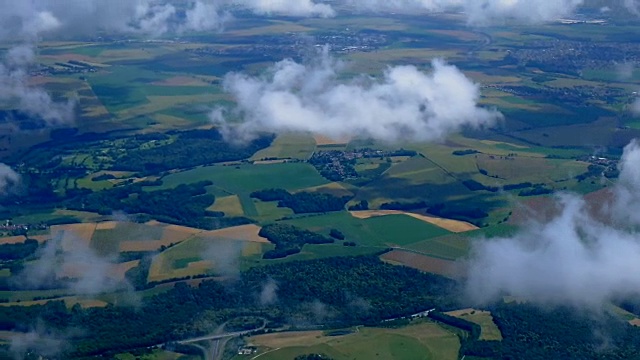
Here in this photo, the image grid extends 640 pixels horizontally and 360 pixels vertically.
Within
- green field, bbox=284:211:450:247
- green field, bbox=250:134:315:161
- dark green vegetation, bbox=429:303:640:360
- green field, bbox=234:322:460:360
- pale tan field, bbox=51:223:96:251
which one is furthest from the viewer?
green field, bbox=250:134:315:161

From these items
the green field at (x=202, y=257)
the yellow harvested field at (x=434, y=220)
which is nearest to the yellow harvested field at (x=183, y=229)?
the green field at (x=202, y=257)

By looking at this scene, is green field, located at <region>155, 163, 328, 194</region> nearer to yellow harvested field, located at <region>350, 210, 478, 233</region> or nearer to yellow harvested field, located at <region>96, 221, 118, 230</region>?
yellow harvested field, located at <region>350, 210, 478, 233</region>

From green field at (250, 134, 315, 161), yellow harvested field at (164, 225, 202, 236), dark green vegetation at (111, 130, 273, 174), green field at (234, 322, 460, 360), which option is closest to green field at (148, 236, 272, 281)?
yellow harvested field at (164, 225, 202, 236)

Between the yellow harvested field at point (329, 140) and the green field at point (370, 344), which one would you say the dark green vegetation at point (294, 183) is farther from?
the green field at point (370, 344)

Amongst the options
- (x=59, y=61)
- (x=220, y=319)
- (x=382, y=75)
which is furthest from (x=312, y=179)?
(x=59, y=61)

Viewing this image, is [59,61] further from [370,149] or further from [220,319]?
[220,319]

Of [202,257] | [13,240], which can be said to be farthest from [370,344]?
[13,240]

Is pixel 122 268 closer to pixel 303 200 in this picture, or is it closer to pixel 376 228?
pixel 303 200
